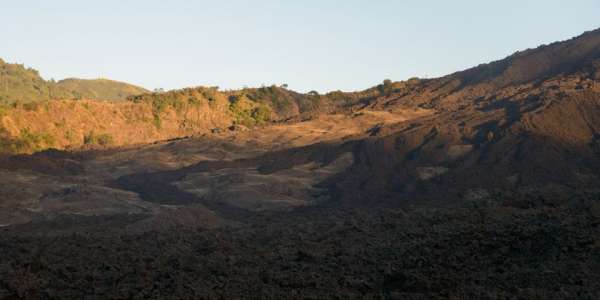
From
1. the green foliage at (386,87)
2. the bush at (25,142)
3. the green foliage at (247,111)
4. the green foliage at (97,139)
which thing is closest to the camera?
the bush at (25,142)

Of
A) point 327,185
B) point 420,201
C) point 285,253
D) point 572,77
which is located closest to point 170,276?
point 285,253

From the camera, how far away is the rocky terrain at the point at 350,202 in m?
17.3

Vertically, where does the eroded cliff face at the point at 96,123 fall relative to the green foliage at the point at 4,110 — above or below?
below

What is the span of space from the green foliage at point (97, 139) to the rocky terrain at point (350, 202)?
148 cm

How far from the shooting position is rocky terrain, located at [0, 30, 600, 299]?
56.9 ft

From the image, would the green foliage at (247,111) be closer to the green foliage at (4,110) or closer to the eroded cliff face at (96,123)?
the eroded cliff face at (96,123)

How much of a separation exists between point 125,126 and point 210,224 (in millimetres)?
41483

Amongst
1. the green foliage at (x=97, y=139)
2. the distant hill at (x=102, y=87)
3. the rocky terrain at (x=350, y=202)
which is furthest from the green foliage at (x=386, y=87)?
the distant hill at (x=102, y=87)

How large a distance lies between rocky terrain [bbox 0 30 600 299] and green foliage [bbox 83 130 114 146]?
1482 mm

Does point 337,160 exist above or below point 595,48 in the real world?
below

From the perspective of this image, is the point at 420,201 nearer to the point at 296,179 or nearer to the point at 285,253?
the point at 296,179

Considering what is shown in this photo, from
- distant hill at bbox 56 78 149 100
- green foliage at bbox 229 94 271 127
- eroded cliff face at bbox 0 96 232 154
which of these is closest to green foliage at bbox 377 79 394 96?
green foliage at bbox 229 94 271 127

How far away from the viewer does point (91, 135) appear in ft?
228

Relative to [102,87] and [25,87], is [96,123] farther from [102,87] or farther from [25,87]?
[102,87]
